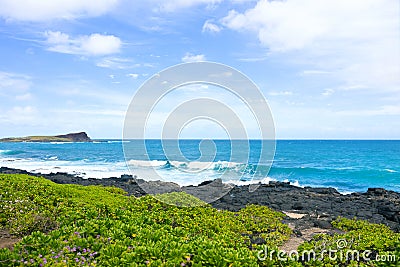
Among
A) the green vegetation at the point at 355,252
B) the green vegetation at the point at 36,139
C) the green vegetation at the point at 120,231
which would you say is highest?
the green vegetation at the point at 36,139

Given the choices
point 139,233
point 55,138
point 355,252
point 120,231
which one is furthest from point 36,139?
point 355,252

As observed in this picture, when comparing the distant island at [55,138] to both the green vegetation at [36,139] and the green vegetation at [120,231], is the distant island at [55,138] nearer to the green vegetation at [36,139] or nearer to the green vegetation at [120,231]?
the green vegetation at [36,139]

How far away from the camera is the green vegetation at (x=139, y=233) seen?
492 centimetres

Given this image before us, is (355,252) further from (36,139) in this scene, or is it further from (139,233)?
(36,139)

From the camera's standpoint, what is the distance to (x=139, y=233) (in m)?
5.91

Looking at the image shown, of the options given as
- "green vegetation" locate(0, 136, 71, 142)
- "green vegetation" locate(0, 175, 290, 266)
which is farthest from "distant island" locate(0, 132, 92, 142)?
"green vegetation" locate(0, 175, 290, 266)

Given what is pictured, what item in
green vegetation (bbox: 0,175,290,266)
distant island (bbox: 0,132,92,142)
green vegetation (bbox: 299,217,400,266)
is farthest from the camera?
distant island (bbox: 0,132,92,142)

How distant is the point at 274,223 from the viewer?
9.99 m

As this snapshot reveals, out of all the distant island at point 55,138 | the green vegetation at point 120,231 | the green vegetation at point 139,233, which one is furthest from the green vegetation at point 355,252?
the distant island at point 55,138

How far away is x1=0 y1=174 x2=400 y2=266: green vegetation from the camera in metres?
4.92

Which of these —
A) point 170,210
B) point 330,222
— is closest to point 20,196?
point 170,210

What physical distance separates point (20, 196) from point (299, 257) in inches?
278

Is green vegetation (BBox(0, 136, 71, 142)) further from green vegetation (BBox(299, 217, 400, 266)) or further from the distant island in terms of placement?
green vegetation (BBox(299, 217, 400, 266))

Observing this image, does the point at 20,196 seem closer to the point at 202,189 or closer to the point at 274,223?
the point at 274,223
